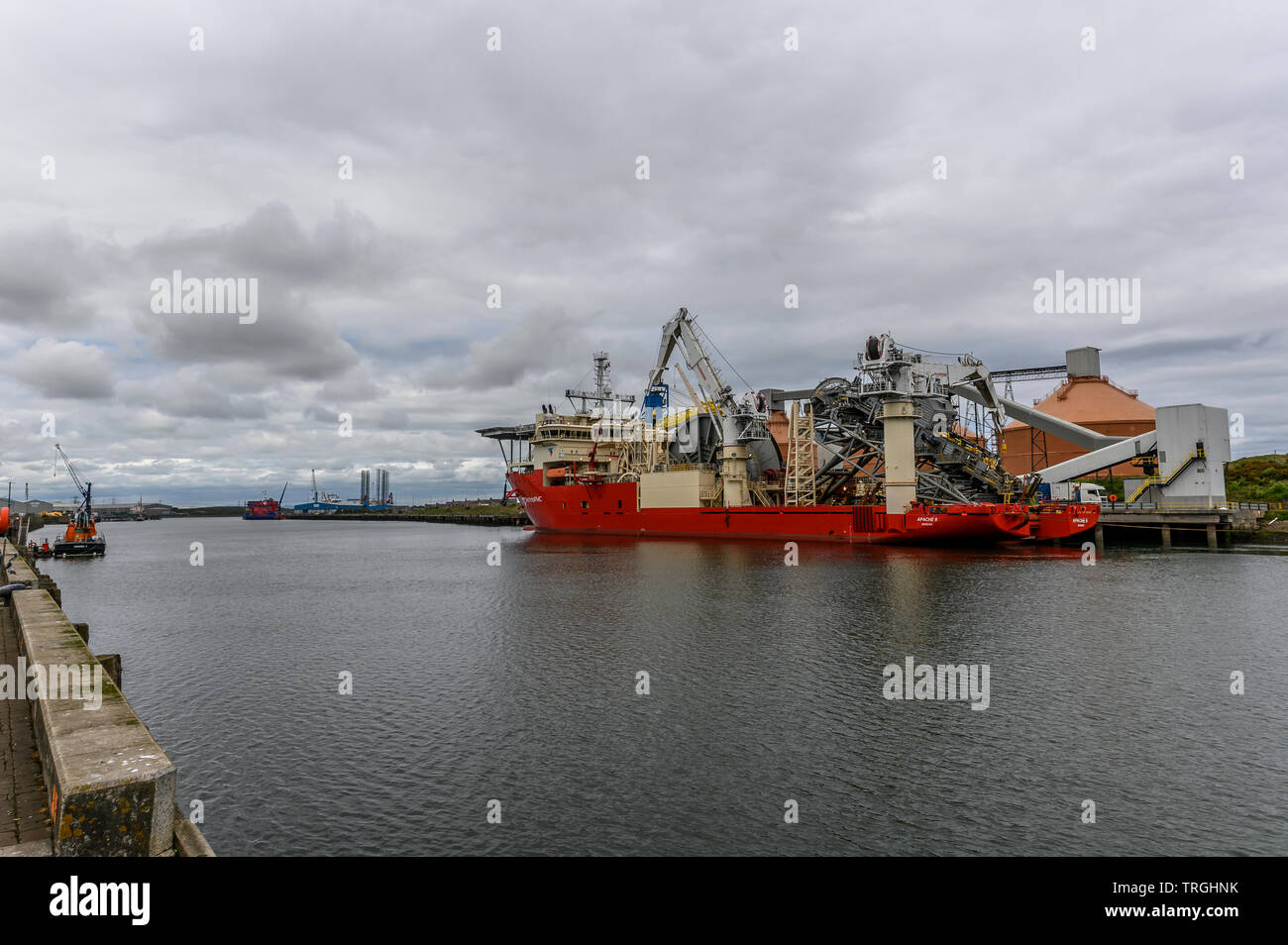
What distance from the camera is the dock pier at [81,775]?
5.46 m

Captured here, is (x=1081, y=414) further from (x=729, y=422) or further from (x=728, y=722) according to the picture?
(x=728, y=722)

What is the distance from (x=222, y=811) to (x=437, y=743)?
11.2 ft

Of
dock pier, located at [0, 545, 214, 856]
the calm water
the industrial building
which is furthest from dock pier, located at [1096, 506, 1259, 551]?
dock pier, located at [0, 545, 214, 856]

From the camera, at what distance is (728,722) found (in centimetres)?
1313

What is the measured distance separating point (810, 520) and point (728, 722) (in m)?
42.2

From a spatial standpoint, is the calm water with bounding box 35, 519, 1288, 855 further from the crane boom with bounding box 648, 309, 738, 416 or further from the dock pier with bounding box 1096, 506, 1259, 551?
the crane boom with bounding box 648, 309, 738, 416

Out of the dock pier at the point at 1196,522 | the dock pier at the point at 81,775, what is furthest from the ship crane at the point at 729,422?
the dock pier at the point at 81,775

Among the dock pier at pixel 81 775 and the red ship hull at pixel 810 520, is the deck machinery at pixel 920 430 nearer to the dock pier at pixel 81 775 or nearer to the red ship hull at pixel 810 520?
the red ship hull at pixel 810 520

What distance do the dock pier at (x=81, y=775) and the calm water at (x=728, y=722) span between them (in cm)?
237

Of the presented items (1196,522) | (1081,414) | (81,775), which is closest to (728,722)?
(81,775)

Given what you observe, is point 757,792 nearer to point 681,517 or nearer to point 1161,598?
point 1161,598

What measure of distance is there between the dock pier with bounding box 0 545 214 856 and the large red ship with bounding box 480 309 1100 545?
154 feet

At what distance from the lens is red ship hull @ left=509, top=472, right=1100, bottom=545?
46531 millimetres
